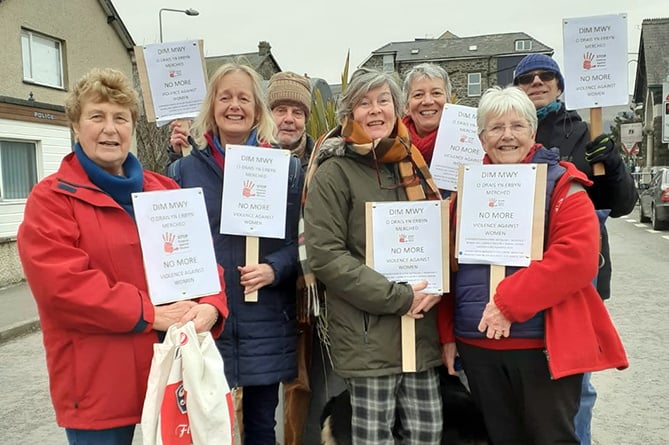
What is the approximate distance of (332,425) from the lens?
10.0 ft

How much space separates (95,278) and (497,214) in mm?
1630

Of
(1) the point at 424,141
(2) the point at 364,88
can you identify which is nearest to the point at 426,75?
(1) the point at 424,141

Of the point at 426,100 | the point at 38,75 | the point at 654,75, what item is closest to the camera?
the point at 426,100

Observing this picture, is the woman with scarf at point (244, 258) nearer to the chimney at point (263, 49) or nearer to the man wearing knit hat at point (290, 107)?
the man wearing knit hat at point (290, 107)

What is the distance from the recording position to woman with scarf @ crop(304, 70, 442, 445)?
2.51 meters

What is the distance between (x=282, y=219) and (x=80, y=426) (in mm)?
1246

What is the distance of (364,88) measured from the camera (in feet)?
9.01

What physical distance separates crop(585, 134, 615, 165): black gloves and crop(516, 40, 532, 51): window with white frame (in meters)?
52.3

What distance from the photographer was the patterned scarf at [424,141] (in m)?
3.32

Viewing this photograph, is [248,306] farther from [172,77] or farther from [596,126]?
[596,126]

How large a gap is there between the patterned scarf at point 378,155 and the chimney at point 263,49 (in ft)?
126


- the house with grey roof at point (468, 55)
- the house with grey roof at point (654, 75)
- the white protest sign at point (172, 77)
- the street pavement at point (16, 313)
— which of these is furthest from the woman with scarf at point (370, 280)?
the house with grey roof at point (468, 55)

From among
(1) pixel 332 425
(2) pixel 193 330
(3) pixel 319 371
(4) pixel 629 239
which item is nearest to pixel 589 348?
(1) pixel 332 425

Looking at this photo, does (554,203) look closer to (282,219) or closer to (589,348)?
(589,348)
